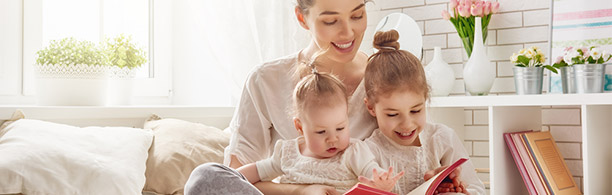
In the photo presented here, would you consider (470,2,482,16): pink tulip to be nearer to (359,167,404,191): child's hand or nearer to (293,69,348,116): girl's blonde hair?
(293,69,348,116): girl's blonde hair

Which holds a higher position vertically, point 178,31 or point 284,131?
point 178,31

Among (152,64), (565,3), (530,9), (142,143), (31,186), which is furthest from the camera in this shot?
(152,64)

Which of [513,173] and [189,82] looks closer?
[513,173]

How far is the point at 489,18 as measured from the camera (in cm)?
296

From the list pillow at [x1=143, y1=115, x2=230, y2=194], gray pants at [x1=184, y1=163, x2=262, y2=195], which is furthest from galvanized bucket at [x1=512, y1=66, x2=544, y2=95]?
gray pants at [x1=184, y1=163, x2=262, y2=195]

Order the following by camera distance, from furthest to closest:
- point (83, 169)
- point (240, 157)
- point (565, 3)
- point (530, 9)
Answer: point (530, 9)
point (565, 3)
point (83, 169)
point (240, 157)

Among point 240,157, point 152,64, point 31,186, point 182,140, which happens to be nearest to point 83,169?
point 31,186

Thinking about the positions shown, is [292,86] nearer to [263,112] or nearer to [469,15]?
[263,112]

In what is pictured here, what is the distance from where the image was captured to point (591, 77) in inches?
96.1

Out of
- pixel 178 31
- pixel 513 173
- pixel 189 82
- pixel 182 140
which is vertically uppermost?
pixel 178 31

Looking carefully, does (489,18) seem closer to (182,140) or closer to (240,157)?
(182,140)

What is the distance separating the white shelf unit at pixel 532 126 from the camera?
8.13 feet

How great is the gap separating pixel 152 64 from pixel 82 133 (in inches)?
47.8

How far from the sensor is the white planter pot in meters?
2.49
